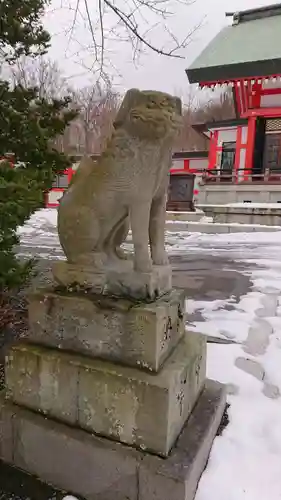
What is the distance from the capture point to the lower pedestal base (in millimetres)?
1491

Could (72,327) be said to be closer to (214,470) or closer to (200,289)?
(214,470)

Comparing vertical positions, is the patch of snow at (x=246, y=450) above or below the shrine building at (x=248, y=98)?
below

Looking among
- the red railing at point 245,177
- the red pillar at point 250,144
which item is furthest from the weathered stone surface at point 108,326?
the red pillar at point 250,144

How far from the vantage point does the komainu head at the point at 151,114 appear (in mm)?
1533

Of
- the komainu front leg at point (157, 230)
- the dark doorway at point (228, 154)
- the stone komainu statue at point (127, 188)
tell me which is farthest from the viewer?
the dark doorway at point (228, 154)

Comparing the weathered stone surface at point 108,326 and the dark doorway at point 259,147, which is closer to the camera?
the weathered stone surface at point 108,326

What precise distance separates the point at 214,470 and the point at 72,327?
966 millimetres

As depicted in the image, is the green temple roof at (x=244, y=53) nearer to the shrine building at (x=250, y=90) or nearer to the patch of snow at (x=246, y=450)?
the shrine building at (x=250, y=90)

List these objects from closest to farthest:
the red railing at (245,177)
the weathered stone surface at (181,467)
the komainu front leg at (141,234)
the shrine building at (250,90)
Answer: the weathered stone surface at (181,467) → the komainu front leg at (141,234) → the shrine building at (250,90) → the red railing at (245,177)

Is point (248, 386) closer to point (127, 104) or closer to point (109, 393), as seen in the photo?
point (109, 393)

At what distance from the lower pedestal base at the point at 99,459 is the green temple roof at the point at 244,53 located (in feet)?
37.5

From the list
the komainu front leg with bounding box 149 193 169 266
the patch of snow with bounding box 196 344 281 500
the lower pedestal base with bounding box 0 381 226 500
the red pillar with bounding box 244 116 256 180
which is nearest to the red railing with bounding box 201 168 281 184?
the red pillar with bounding box 244 116 256 180

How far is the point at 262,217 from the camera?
1033 cm

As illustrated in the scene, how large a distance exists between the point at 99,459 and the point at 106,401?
0.82 feet
